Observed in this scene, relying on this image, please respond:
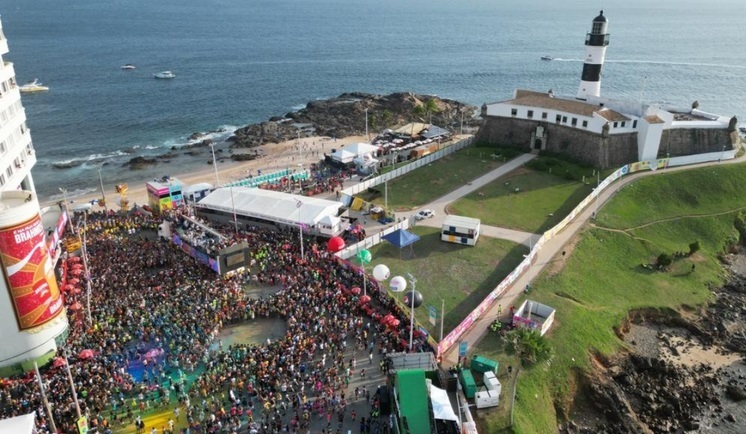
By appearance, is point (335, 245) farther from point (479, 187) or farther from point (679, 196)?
point (679, 196)

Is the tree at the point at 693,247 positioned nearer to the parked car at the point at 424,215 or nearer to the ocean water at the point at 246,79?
the parked car at the point at 424,215

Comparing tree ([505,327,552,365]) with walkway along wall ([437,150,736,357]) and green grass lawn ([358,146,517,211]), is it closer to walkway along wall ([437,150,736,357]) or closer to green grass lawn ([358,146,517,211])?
walkway along wall ([437,150,736,357])

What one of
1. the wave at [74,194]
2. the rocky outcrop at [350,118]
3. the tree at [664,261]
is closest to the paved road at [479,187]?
the tree at [664,261]

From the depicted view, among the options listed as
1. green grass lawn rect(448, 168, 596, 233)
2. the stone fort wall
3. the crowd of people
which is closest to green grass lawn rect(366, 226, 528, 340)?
the crowd of people

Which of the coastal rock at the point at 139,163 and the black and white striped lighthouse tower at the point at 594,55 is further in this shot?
the coastal rock at the point at 139,163

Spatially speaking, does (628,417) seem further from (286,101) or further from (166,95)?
(166,95)

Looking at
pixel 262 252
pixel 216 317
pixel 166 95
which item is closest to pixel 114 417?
pixel 216 317
